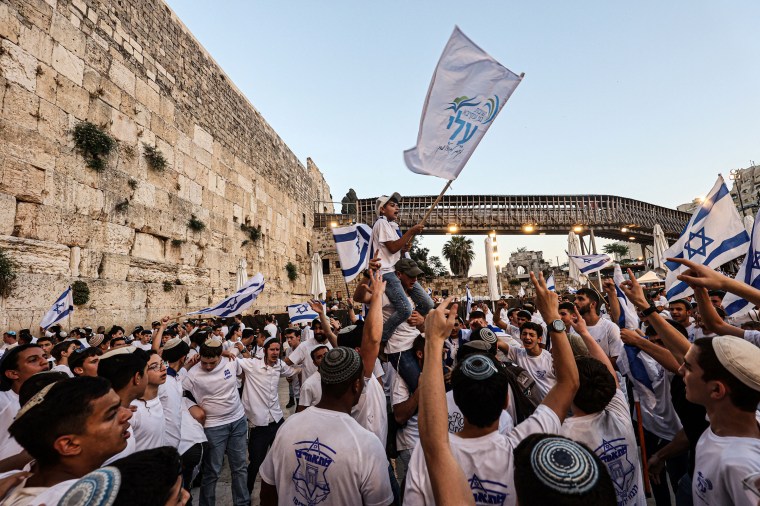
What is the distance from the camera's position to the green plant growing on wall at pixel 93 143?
369 inches

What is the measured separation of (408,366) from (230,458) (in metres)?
2.54

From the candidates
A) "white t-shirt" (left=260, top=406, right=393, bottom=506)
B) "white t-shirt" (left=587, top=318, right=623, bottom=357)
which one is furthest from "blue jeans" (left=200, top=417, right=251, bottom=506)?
"white t-shirt" (left=587, top=318, right=623, bottom=357)

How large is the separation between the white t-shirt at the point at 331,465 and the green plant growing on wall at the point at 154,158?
39.8 ft

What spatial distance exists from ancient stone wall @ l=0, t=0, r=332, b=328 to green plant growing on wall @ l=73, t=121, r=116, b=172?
19 centimetres

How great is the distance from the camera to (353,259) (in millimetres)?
6680

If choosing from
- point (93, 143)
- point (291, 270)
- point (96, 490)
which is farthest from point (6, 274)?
point (291, 270)

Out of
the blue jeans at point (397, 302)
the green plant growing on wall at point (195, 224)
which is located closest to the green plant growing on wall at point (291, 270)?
the green plant growing on wall at point (195, 224)

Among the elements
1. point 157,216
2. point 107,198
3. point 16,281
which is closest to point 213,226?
point 157,216

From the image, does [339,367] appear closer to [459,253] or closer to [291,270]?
[291,270]

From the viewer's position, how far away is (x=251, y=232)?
55.5 feet

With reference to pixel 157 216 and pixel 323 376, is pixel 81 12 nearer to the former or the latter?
pixel 157 216

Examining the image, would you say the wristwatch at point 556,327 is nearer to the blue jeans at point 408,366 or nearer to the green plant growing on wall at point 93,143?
the blue jeans at point 408,366

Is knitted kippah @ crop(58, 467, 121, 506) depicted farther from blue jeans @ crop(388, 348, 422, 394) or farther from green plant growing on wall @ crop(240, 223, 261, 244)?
green plant growing on wall @ crop(240, 223, 261, 244)

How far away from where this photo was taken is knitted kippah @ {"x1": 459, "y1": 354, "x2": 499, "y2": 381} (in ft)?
5.65
